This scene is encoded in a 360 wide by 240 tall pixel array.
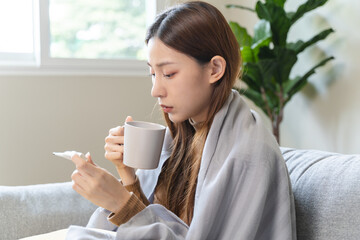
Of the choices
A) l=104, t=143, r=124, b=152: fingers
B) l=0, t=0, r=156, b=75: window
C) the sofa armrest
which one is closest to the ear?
l=104, t=143, r=124, b=152: fingers

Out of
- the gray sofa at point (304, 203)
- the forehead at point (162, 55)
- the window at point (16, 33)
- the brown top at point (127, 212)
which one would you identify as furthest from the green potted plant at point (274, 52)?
the brown top at point (127, 212)

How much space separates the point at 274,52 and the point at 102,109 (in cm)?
110

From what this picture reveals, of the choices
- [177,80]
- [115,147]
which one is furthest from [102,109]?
[177,80]

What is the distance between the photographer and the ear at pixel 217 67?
118 cm

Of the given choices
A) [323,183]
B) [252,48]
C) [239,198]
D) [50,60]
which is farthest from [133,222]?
[50,60]

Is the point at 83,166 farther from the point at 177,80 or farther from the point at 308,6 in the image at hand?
the point at 308,6

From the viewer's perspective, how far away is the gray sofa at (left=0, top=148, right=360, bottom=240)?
103 centimetres

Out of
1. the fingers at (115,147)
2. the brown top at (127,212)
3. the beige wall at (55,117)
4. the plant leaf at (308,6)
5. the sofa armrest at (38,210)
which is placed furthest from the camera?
the beige wall at (55,117)

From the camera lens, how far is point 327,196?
3.51ft

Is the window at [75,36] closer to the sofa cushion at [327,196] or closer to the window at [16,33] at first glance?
the window at [16,33]

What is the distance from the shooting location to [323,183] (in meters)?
1.10

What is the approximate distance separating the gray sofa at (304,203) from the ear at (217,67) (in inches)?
12.4

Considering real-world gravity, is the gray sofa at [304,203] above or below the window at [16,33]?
below

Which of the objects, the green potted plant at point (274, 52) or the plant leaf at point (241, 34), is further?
the plant leaf at point (241, 34)
